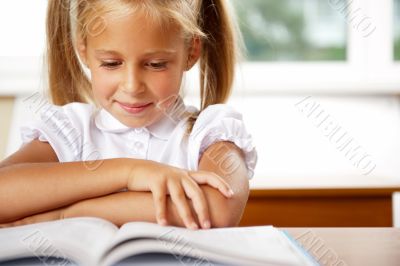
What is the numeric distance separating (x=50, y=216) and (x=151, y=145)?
395mm

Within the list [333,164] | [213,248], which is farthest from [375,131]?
[213,248]

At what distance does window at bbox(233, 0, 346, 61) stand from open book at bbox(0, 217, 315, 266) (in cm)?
220

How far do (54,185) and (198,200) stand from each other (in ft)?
0.73

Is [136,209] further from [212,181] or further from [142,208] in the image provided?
[212,181]

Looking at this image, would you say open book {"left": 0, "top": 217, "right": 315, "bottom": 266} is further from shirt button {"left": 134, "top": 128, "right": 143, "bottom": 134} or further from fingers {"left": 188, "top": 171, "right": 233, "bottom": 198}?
shirt button {"left": 134, "top": 128, "right": 143, "bottom": 134}

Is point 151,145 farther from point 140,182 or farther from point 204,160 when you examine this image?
point 140,182

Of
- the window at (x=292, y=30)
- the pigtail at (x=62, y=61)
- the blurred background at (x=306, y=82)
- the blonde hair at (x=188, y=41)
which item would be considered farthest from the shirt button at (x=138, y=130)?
the window at (x=292, y=30)

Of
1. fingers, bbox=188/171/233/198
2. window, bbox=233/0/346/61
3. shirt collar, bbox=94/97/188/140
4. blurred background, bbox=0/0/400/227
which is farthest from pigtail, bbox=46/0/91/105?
window, bbox=233/0/346/61

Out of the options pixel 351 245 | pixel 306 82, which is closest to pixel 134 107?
pixel 351 245

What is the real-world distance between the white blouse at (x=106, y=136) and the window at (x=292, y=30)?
1580 millimetres

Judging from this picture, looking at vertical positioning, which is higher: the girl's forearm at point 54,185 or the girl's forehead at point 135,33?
the girl's forehead at point 135,33

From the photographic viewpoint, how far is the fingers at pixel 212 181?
856mm

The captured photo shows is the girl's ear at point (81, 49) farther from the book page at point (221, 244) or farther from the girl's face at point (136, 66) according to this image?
the book page at point (221, 244)

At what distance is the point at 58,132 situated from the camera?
1253 millimetres
